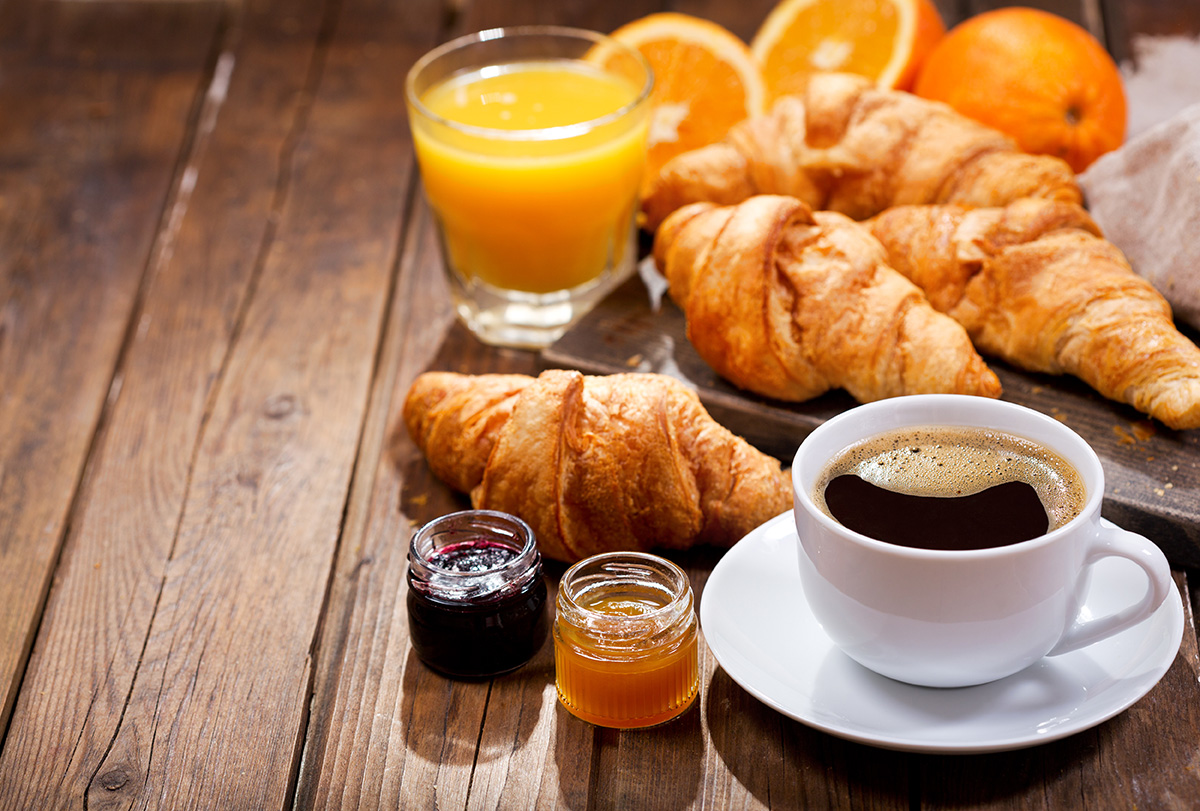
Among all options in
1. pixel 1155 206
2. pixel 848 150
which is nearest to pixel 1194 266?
pixel 1155 206

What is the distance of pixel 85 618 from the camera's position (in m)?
1.59

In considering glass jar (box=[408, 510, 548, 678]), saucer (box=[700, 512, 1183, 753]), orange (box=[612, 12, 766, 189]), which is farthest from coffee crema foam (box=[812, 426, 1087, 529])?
orange (box=[612, 12, 766, 189])

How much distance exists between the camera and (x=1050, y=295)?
1.77 m

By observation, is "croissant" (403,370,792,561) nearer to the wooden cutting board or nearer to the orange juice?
the wooden cutting board

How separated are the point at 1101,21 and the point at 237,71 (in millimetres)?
2137

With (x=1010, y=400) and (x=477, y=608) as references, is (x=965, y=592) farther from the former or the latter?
(x=1010, y=400)

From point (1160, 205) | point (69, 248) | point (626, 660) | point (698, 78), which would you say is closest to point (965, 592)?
point (626, 660)

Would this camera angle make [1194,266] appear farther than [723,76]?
No

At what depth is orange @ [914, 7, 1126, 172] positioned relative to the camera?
2209mm

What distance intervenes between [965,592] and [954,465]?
8.0 inches

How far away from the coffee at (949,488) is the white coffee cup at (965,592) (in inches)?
1.1

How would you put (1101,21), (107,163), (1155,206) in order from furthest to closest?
(1101,21)
(107,163)
(1155,206)

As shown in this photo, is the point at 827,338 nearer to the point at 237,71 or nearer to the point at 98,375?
the point at 98,375

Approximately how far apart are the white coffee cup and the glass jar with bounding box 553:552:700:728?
16 centimetres
